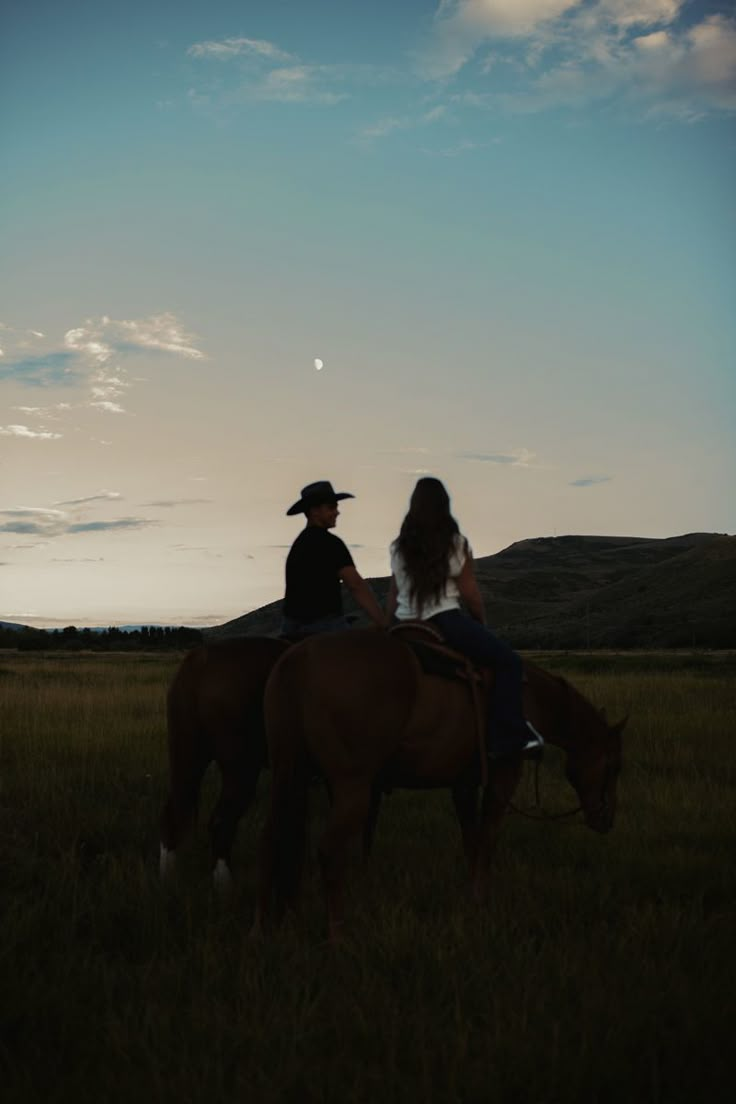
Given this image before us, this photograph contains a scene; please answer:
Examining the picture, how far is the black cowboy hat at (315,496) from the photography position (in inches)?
263

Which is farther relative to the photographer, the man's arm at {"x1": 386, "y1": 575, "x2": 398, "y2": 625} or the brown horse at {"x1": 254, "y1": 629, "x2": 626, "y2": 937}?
the man's arm at {"x1": 386, "y1": 575, "x2": 398, "y2": 625}

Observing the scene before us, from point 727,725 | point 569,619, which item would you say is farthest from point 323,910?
point 569,619

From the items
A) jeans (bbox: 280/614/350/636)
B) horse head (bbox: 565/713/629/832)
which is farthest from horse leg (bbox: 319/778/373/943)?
horse head (bbox: 565/713/629/832)

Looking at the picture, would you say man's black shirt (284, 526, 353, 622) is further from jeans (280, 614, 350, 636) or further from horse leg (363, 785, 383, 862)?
horse leg (363, 785, 383, 862)

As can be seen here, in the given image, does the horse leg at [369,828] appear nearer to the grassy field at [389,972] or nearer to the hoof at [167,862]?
the grassy field at [389,972]

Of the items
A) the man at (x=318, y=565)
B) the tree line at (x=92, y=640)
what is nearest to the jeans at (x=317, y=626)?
the man at (x=318, y=565)

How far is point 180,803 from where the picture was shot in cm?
692

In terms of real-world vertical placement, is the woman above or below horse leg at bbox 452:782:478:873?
above

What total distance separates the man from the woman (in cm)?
46

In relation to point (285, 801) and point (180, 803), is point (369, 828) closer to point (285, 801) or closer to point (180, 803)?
point (180, 803)

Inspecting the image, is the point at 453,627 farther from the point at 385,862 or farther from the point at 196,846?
the point at 196,846

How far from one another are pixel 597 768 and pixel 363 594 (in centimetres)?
239

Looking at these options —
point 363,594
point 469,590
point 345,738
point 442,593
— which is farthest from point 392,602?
point 345,738

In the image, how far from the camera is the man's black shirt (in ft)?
22.2
